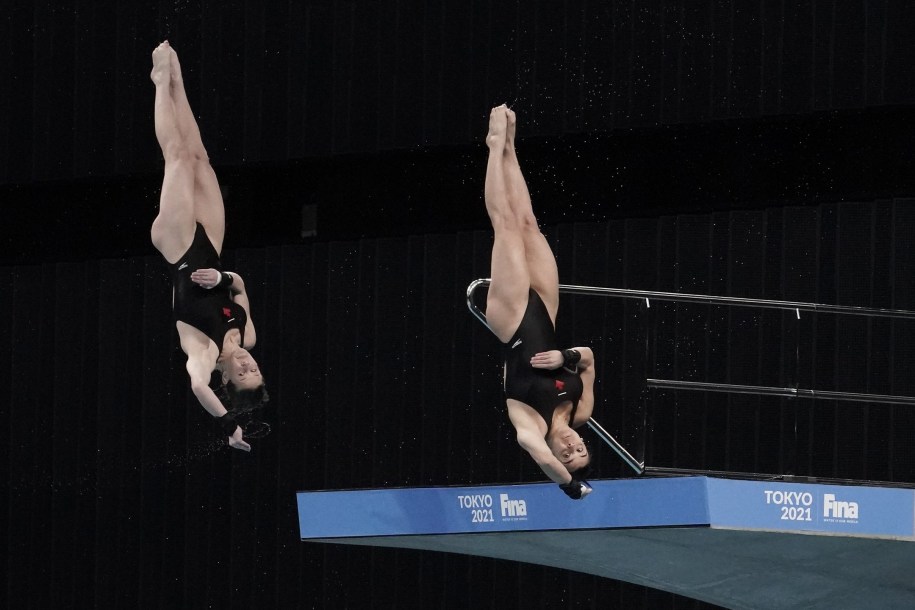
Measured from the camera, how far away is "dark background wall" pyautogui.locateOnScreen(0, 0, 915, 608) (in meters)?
10.0

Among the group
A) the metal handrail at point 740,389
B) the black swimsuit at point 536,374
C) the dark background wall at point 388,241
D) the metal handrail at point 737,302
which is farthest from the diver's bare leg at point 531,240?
the dark background wall at point 388,241

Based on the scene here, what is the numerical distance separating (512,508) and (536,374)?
2.60 feet

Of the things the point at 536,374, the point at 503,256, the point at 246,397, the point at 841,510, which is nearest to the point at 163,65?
the point at 246,397

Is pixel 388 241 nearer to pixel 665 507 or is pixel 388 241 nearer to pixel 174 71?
pixel 174 71

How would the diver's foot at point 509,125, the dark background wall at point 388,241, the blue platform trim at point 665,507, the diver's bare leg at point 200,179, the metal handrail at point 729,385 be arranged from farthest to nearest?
the dark background wall at point 388,241, the diver's bare leg at point 200,179, the diver's foot at point 509,125, the metal handrail at point 729,385, the blue platform trim at point 665,507

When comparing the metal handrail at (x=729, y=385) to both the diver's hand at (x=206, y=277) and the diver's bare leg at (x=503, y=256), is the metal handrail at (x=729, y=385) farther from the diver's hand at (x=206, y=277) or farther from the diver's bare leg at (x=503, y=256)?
the diver's hand at (x=206, y=277)

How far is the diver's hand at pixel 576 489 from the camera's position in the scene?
7402 millimetres

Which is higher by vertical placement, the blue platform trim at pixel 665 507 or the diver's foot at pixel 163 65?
the diver's foot at pixel 163 65

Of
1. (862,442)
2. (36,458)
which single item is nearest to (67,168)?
(36,458)

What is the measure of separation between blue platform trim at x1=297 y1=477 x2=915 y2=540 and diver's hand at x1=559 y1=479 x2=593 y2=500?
0.19 m

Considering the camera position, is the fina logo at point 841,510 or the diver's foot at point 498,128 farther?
the diver's foot at point 498,128

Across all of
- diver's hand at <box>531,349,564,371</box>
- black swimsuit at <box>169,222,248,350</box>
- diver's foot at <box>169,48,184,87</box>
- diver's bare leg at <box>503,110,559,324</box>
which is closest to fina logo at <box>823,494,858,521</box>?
diver's hand at <box>531,349,564,371</box>

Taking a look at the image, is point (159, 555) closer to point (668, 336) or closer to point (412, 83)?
point (412, 83)

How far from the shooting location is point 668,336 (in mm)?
8445
